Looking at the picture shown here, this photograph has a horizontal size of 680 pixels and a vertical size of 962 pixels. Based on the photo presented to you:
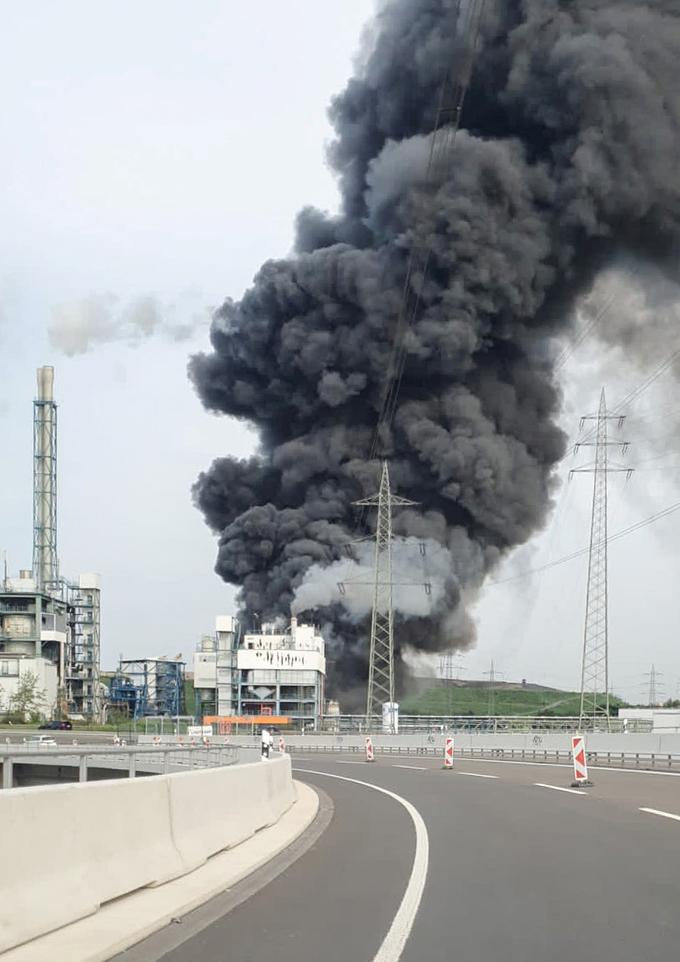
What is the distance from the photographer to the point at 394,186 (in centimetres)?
7412

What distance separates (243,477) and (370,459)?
29.8ft

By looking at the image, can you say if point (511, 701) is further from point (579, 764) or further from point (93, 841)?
point (93, 841)

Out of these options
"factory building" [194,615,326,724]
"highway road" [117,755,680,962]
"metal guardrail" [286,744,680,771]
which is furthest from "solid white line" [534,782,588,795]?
"factory building" [194,615,326,724]

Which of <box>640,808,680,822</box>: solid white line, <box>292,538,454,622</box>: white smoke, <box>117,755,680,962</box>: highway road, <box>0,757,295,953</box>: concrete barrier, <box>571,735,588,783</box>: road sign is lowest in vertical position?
<box>571,735,588,783</box>: road sign

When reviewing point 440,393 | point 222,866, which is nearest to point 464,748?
point 440,393

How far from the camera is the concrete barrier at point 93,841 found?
8.01 meters

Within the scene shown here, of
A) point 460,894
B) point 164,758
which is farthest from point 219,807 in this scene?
point 460,894

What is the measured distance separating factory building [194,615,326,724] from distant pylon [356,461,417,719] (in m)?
8.00

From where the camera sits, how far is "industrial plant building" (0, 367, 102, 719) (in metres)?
115

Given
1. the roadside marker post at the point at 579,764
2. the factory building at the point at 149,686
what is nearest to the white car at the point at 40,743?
the roadside marker post at the point at 579,764

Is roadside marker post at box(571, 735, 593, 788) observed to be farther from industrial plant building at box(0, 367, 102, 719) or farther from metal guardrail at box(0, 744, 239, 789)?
industrial plant building at box(0, 367, 102, 719)

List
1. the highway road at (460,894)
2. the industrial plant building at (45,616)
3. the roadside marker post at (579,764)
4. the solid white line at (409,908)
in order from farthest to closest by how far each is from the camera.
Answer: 1. the industrial plant building at (45,616)
2. the roadside marker post at (579,764)
3. the highway road at (460,894)
4. the solid white line at (409,908)

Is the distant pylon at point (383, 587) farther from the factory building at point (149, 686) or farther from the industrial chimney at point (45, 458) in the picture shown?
the industrial chimney at point (45, 458)

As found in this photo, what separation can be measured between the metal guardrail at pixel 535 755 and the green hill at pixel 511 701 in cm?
4432
